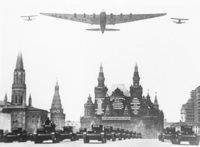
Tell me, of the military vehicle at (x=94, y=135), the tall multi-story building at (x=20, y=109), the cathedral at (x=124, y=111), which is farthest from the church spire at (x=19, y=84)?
the military vehicle at (x=94, y=135)

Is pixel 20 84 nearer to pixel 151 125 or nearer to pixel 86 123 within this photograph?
pixel 86 123

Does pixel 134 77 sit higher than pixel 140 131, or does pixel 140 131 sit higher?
pixel 134 77

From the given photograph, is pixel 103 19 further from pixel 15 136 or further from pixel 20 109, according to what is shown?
pixel 20 109

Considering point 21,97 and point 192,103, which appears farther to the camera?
point 192,103

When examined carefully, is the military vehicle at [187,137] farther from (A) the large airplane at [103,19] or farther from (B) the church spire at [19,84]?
(B) the church spire at [19,84]

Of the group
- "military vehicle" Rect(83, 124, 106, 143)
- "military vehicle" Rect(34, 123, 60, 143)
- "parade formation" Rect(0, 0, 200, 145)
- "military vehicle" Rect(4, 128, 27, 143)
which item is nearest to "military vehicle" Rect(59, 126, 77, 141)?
"military vehicle" Rect(4, 128, 27, 143)

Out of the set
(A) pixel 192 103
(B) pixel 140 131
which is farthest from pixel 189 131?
(A) pixel 192 103

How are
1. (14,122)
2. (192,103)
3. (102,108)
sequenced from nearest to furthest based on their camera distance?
(14,122)
(102,108)
(192,103)
